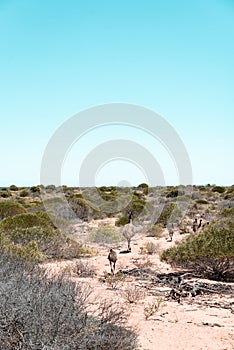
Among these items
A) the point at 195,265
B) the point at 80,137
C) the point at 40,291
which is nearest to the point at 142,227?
the point at 80,137

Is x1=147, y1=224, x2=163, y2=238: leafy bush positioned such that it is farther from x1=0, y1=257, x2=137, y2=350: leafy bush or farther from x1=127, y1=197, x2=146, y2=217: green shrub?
x1=0, y1=257, x2=137, y2=350: leafy bush

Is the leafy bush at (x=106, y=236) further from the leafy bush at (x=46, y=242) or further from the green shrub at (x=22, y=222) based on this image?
the leafy bush at (x=46, y=242)

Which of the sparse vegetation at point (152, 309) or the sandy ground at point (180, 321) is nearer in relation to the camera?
the sandy ground at point (180, 321)

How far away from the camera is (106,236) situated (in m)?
16.3

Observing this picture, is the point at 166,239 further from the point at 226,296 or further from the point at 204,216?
the point at 226,296

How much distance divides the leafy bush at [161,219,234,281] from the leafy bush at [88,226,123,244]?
17.9ft

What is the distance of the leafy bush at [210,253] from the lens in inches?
393

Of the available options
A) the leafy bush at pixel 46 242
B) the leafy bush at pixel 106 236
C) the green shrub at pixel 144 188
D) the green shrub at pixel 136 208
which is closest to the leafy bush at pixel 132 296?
the leafy bush at pixel 46 242

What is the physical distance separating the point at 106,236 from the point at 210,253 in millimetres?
6886

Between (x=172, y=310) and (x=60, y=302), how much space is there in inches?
130

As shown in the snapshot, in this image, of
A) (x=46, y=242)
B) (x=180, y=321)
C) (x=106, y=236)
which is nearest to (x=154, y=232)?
(x=106, y=236)

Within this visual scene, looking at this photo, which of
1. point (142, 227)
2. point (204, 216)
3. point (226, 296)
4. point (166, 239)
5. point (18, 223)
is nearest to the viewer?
point (226, 296)

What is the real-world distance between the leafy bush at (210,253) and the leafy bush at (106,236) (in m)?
5.45

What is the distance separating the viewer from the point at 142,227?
63.4 ft
